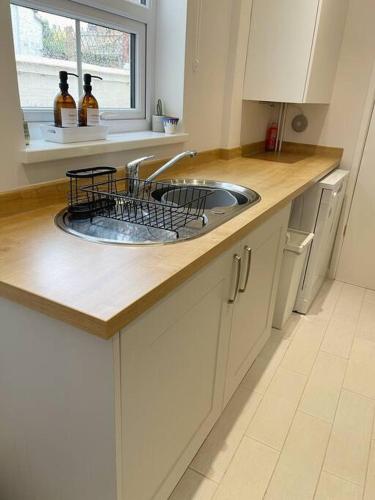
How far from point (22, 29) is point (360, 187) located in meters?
2.25

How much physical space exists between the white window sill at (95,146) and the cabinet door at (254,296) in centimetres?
64

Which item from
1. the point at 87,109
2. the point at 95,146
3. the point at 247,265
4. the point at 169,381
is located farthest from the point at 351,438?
the point at 87,109

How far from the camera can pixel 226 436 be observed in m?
1.48

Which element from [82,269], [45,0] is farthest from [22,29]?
[82,269]

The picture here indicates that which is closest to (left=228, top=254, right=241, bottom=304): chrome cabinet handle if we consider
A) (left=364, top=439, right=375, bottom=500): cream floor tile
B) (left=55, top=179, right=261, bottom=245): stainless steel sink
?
(left=55, top=179, right=261, bottom=245): stainless steel sink

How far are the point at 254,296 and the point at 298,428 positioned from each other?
0.58 m

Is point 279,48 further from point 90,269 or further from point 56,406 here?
point 56,406

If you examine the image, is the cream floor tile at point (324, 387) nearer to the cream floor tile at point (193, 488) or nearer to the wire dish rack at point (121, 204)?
the cream floor tile at point (193, 488)

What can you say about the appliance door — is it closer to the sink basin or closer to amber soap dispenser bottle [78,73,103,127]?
the sink basin

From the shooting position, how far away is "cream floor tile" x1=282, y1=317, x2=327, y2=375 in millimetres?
1902

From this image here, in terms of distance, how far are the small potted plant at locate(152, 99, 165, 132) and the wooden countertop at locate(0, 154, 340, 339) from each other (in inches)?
33.0

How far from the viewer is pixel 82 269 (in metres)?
0.82

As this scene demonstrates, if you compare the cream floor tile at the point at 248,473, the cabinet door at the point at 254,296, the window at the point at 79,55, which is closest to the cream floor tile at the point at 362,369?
the cabinet door at the point at 254,296

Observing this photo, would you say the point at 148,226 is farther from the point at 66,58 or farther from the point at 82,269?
the point at 66,58
